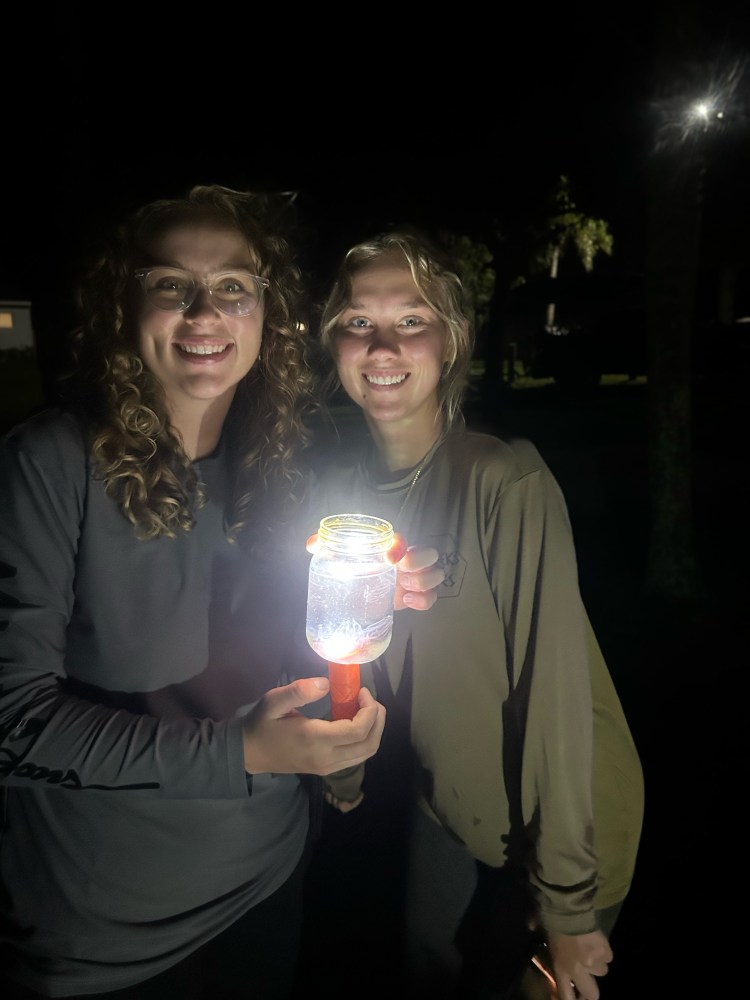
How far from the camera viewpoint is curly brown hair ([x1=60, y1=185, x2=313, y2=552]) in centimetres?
192

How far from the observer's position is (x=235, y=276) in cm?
214

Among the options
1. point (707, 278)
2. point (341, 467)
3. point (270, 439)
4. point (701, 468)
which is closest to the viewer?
point (270, 439)

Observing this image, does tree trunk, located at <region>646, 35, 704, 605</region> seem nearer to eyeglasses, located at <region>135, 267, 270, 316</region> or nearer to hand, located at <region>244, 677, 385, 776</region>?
eyeglasses, located at <region>135, 267, 270, 316</region>

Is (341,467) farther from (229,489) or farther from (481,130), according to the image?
(481,130)

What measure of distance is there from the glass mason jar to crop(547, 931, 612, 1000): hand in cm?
112

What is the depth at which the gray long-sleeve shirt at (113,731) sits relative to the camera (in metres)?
1.64

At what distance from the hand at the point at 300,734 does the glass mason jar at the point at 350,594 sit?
0.10 m

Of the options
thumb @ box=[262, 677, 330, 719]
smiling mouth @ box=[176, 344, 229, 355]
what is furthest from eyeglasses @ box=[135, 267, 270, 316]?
thumb @ box=[262, 677, 330, 719]

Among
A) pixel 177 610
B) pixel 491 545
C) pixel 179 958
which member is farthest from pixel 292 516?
Answer: pixel 179 958

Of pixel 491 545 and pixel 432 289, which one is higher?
pixel 432 289

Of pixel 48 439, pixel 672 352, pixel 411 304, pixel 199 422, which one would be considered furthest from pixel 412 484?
pixel 672 352

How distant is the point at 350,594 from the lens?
1.69 m

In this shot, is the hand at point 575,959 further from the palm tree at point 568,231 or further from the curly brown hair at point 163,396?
the palm tree at point 568,231

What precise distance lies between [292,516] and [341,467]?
1.24ft
